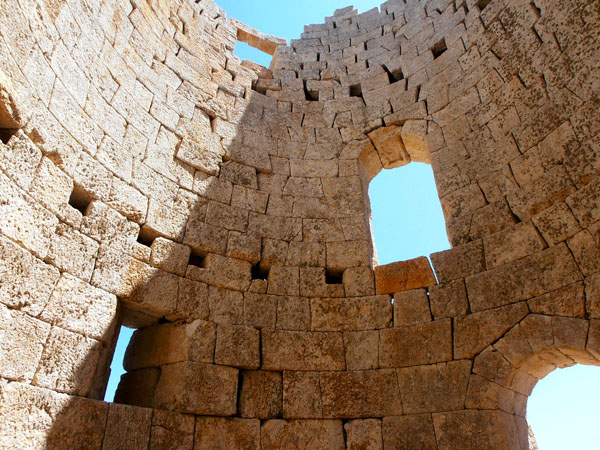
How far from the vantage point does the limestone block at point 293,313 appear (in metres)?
4.53

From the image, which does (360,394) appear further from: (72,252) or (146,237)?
(72,252)

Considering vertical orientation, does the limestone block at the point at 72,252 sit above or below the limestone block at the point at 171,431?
above

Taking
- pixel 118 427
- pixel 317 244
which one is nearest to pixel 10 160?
pixel 118 427

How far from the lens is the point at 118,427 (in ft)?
11.0

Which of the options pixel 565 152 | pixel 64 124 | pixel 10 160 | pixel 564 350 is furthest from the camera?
pixel 565 152

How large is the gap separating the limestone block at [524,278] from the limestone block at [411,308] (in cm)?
46

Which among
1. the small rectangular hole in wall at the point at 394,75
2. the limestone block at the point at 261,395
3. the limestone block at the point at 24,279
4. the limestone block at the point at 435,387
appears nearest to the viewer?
the limestone block at the point at 24,279

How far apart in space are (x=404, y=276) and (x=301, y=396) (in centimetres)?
172

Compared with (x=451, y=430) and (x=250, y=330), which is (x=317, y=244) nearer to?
(x=250, y=330)

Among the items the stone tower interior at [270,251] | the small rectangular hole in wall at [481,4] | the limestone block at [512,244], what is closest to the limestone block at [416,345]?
the stone tower interior at [270,251]

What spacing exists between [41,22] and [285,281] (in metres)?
3.52

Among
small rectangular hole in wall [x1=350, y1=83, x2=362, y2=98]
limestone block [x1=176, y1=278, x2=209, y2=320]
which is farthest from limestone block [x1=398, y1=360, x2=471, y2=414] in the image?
small rectangular hole in wall [x1=350, y1=83, x2=362, y2=98]

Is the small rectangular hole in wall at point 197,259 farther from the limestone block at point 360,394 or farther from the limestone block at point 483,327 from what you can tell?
the limestone block at point 483,327

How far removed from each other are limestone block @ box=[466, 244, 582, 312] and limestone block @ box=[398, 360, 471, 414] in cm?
66
